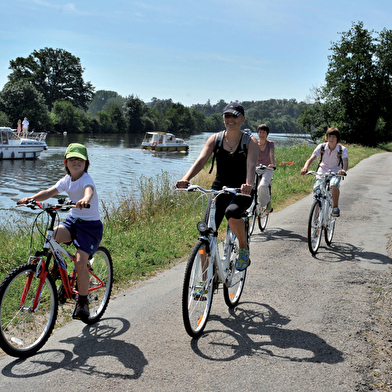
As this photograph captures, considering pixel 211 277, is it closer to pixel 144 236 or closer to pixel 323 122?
pixel 144 236

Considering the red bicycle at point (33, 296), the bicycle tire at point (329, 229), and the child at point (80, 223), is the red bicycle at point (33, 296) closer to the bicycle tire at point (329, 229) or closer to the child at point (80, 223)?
the child at point (80, 223)

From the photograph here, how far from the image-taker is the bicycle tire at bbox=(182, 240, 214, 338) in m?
3.68

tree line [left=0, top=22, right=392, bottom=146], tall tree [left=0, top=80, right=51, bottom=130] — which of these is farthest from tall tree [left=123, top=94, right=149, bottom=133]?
tall tree [left=0, top=80, right=51, bottom=130]

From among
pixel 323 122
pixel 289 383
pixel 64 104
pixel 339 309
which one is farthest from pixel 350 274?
pixel 64 104

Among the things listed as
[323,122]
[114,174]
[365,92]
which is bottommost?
[114,174]

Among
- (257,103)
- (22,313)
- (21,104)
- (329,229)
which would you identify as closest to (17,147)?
(21,104)

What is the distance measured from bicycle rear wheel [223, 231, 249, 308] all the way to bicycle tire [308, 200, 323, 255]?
2.34 metres

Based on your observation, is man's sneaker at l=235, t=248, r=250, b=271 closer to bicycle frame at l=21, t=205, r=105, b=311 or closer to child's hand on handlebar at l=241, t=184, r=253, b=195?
child's hand on handlebar at l=241, t=184, r=253, b=195

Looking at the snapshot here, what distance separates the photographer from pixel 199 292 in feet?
12.9

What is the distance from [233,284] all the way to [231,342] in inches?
31.8

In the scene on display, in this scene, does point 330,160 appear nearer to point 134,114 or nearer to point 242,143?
point 242,143

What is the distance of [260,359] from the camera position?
3.62m

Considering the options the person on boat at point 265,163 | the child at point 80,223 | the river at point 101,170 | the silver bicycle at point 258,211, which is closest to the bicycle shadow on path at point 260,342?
the child at point 80,223

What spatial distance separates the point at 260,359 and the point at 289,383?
40 cm
